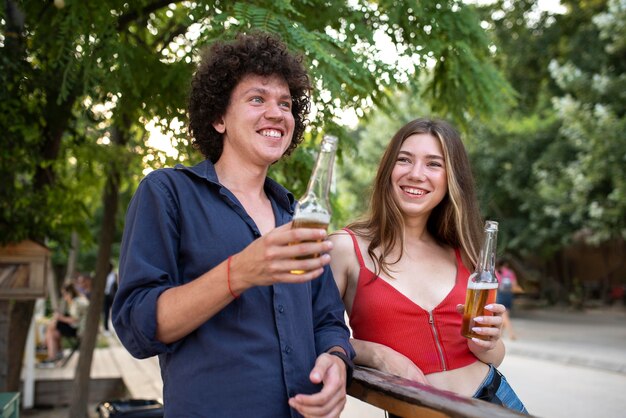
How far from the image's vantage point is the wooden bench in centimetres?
167

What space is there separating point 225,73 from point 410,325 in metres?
1.13

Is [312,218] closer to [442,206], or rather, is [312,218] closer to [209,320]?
A: [209,320]

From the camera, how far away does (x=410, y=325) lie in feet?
8.39

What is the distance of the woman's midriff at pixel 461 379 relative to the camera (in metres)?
2.54

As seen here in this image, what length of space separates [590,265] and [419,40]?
24298 mm

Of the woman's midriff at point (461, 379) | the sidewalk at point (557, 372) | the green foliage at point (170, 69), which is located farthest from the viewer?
the sidewalk at point (557, 372)

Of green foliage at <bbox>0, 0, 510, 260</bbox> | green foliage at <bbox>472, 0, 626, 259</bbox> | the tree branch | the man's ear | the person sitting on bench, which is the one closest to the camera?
the man's ear

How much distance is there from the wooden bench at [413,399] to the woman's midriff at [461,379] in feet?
1.42

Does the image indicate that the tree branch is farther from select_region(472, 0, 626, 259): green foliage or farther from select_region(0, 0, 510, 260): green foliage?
select_region(472, 0, 626, 259): green foliage

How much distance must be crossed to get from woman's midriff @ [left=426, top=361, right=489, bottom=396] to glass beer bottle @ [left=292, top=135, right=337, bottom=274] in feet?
3.66

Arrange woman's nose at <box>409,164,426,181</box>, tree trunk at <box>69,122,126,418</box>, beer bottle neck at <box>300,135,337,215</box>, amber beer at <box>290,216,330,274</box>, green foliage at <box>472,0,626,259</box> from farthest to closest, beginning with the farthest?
green foliage at <box>472,0,626,259</box> < tree trunk at <box>69,122,126,418</box> < woman's nose at <box>409,164,426,181</box> < beer bottle neck at <box>300,135,337,215</box> < amber beer at <box>290,216,330,274</box>

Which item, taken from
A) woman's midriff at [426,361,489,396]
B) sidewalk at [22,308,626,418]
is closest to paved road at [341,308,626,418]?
sidewalk at [22,308,626,418]

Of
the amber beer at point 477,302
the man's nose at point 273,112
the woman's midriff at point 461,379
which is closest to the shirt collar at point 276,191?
the man's nose at point 273,112

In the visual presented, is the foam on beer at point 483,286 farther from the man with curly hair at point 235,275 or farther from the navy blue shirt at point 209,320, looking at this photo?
the navy blue shirt at point 209,320
